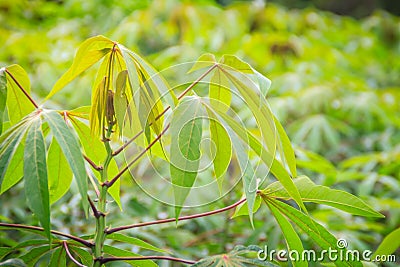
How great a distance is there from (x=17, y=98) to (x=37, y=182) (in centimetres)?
19

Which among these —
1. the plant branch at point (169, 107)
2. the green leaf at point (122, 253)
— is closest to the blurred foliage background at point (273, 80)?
the green leaf at point (122, 253)

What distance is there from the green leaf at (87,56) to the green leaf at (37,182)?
0.29 feet

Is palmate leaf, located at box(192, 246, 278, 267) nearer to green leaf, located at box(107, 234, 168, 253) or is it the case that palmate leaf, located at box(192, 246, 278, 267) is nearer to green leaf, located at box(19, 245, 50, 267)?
green leaf, located at box(107, 234, 168, 253)

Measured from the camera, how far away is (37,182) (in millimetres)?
402

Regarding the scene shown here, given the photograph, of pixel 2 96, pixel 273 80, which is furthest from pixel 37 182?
pixel 273 80

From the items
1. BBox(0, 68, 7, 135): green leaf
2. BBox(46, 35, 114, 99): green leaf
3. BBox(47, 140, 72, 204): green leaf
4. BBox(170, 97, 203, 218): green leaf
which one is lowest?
BBox(47, 140, 72, 204): green leaf

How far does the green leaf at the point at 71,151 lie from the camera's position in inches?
16.2

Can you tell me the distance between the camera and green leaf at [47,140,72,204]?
0.56 metres

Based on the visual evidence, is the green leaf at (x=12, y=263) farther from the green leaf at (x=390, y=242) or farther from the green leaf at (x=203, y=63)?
the green leaf at (x=390, y=242)

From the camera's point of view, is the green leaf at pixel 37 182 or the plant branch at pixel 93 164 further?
the plant branch at pixel 93 164

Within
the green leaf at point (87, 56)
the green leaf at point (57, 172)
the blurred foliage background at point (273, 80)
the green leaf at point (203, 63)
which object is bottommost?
the blurred foliage background at point (273, 80)

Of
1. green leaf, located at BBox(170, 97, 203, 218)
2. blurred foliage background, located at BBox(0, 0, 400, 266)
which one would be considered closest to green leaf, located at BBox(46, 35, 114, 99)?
green leaf, located at BBox(170, 97, 203, 218)

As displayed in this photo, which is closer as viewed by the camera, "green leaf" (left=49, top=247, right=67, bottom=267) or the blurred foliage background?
"green leaf" (left=49, top=247, right=67, bottom=267)

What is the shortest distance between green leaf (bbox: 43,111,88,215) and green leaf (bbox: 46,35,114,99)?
51 millimetres
